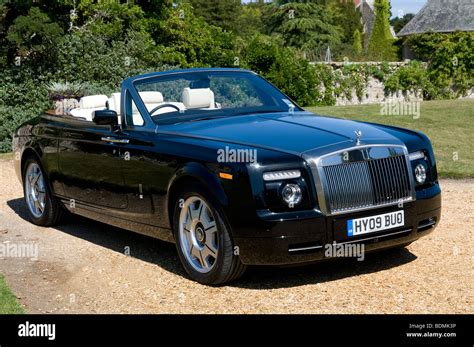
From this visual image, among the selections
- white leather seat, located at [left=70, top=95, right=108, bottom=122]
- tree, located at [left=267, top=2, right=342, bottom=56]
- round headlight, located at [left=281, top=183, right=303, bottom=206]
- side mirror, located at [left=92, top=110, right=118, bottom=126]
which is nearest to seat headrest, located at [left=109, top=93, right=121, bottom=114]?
white leather seat, located at [left=70, top=95, right=108, bottom=122]

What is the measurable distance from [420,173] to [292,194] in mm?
1325

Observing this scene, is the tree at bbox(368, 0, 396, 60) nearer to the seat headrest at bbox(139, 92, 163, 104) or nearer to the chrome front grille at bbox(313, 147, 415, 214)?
the seat headrest at bbox(139, 92, 163, 104)

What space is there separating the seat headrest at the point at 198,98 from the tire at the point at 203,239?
1333 mm

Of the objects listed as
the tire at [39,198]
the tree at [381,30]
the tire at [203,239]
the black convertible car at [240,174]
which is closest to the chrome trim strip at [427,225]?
the black convertible car at [240,174]

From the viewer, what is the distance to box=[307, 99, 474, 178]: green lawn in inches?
533

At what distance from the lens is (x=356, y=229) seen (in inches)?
239

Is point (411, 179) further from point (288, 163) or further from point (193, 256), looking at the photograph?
point (193, 256)

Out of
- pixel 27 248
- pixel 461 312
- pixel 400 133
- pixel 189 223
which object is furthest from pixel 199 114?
pixel 461 312

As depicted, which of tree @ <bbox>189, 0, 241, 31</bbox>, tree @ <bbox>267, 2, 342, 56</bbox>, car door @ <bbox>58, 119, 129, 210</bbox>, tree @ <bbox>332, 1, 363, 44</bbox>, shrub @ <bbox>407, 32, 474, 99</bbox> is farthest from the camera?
tree @ <bbox>332, 1, 363, 44</bbox>

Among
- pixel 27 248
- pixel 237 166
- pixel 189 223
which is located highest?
pixel 237 166

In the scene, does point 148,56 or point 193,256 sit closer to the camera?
point 193,256

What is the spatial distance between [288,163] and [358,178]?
1.95 feet

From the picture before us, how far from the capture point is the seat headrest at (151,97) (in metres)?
7.71

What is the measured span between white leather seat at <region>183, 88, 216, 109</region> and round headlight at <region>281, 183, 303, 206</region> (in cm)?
200
